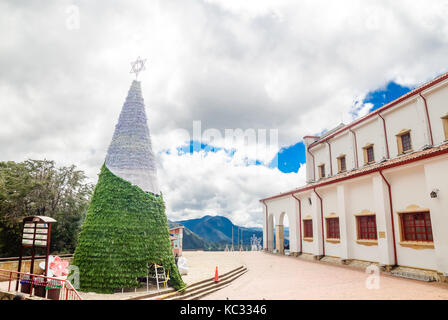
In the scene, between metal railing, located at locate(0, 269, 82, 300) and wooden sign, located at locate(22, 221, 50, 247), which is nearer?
metal railing, located at locate(0, 269, 82, 300)

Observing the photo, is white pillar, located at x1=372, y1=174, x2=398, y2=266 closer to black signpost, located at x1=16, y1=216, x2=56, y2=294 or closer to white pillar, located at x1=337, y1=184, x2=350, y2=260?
white pillar, located at x1=337, y1=184, x2=350, y2=260

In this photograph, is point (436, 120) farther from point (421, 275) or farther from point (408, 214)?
point (421, 275)

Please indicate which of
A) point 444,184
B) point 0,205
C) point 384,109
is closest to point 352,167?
point 384,109

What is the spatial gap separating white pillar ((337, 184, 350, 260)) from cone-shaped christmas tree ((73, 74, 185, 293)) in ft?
36.5

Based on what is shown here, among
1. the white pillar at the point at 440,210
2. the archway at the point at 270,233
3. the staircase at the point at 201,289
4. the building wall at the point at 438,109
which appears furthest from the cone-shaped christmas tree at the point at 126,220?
the archway at the point at 270,233

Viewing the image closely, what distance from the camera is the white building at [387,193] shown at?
12312 millimetres

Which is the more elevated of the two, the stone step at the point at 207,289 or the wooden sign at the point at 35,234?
the wooden sign at the point at 35,234

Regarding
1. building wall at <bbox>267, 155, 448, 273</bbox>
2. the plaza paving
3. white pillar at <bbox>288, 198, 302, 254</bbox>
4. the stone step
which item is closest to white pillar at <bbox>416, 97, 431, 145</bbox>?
building wall at <bbox>267, 155, 448, 273</bbox>

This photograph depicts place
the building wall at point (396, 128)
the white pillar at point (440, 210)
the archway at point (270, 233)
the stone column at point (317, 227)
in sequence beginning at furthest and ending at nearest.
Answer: the archway at point (270, 233)
the stone column at point (317, 227)
the building wall at point (396, 128)
the white pillar at point (440, 210)

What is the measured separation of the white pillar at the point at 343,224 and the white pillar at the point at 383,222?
2.61m

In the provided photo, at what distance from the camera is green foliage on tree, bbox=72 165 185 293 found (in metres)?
9.90

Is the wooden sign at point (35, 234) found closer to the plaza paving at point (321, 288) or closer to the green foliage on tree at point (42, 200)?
the plaza paving at point (321, 288)

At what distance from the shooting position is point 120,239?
10.1 metres
